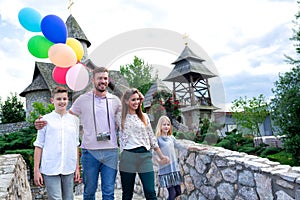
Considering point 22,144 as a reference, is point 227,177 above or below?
below

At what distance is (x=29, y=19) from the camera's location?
284cm

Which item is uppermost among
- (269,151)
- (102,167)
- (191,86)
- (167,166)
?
(191,86)

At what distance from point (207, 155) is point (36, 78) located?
12796 millimetres

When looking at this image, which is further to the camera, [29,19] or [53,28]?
[29,19]

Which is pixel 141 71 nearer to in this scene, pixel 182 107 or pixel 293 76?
pixel 182 107

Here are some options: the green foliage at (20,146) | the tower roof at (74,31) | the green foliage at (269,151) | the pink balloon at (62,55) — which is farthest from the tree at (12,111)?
the pink balloon at (62,55)

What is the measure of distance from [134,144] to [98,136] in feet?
0.90

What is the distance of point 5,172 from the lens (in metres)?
2.32

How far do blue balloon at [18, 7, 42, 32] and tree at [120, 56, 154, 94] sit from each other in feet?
3.13

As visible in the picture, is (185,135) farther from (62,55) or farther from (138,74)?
(62,55)

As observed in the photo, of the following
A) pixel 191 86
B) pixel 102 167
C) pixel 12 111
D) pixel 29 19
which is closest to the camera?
pixel 102 167

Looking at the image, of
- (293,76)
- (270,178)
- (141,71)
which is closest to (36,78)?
(293,76)

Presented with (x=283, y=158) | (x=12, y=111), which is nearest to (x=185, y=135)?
(x=283, y=158)

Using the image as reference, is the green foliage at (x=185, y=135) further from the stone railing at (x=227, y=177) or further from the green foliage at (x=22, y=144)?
the green foliage at (x=22, y=144)
